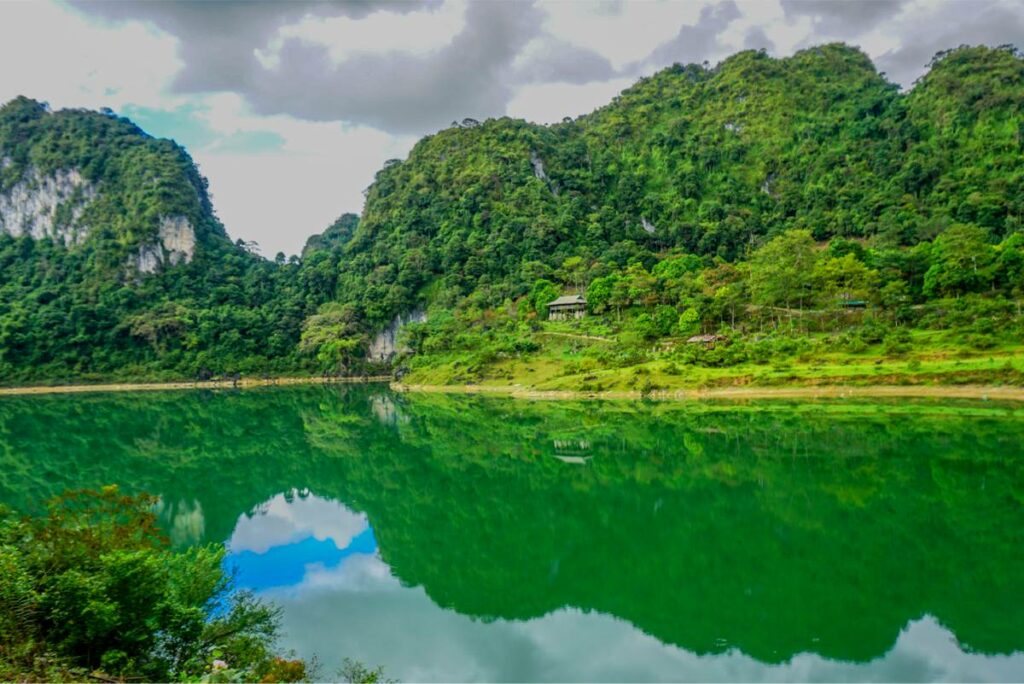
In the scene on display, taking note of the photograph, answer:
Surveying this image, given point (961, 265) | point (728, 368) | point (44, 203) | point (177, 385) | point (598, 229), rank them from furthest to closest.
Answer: point (44, 203)
point (598, 229)
point (177, 385)
point (961, 265)
point (728, 368)

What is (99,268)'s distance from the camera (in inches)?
3728

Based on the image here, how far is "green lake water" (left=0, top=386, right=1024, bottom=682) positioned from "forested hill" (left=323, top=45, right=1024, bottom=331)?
156 ft

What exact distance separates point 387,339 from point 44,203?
239ft

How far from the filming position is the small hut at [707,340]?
49.0 meters

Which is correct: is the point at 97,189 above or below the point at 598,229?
above

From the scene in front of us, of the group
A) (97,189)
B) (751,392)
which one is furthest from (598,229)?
(97,189)

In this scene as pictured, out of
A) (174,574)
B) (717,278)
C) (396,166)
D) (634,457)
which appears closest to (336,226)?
(396,166)

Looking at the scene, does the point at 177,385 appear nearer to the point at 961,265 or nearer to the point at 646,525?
the point at 646,525

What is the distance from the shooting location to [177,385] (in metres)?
76.8

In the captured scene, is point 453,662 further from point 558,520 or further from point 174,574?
point 558,520

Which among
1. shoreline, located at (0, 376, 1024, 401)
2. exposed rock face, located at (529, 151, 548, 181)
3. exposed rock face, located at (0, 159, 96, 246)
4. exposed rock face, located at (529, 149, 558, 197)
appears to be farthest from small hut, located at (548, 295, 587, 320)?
exposed rock face, located at (0, 159, 96, 246)


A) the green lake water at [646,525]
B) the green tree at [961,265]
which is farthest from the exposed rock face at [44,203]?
the green tree at [961,265]

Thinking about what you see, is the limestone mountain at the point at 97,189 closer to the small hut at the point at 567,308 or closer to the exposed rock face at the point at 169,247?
the exposed rock face at the point at 169,247

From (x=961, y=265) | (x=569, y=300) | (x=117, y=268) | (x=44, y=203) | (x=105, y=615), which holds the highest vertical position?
(x=44, y=203)
